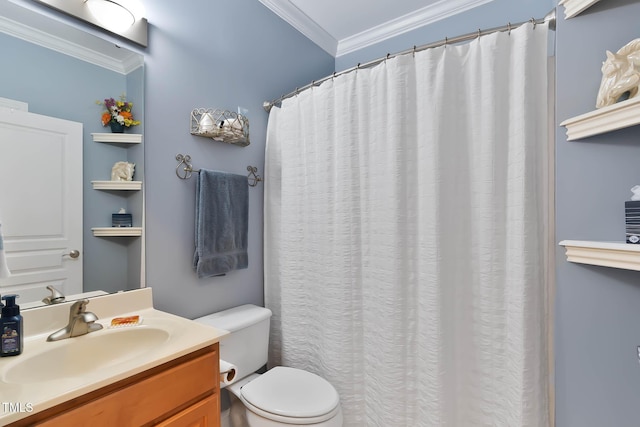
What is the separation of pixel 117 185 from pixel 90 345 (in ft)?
2.02

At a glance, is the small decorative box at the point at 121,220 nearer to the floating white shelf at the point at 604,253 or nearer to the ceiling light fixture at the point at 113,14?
the ceiling light fixture at the point at 113,14

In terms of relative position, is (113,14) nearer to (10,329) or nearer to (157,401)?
(10,329)

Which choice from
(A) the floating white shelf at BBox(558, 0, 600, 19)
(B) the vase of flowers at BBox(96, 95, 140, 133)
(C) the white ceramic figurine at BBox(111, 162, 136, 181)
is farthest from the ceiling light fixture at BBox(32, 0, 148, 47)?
(A) the floating white shelf at BBox(558, 0, 600, 19)

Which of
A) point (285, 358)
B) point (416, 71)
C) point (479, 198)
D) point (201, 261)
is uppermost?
point (416, 71)

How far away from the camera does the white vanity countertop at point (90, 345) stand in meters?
0.66

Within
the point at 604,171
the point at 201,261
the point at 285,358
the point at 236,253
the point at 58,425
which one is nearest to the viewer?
the point at 58,425

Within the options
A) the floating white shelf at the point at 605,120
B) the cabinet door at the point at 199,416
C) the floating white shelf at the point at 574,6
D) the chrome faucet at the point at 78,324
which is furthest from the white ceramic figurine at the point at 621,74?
the chrome faucet at the point at 78,324

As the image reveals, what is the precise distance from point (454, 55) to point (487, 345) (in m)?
1.20

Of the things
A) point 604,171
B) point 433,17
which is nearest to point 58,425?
point 604,171

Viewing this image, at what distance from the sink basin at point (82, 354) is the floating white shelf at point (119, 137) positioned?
74 centimetres

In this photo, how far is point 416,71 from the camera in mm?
1341

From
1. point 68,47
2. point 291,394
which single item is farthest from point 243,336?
point 68,47

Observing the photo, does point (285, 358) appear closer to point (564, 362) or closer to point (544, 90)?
point (564, 362)

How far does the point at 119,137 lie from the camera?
127 cm
